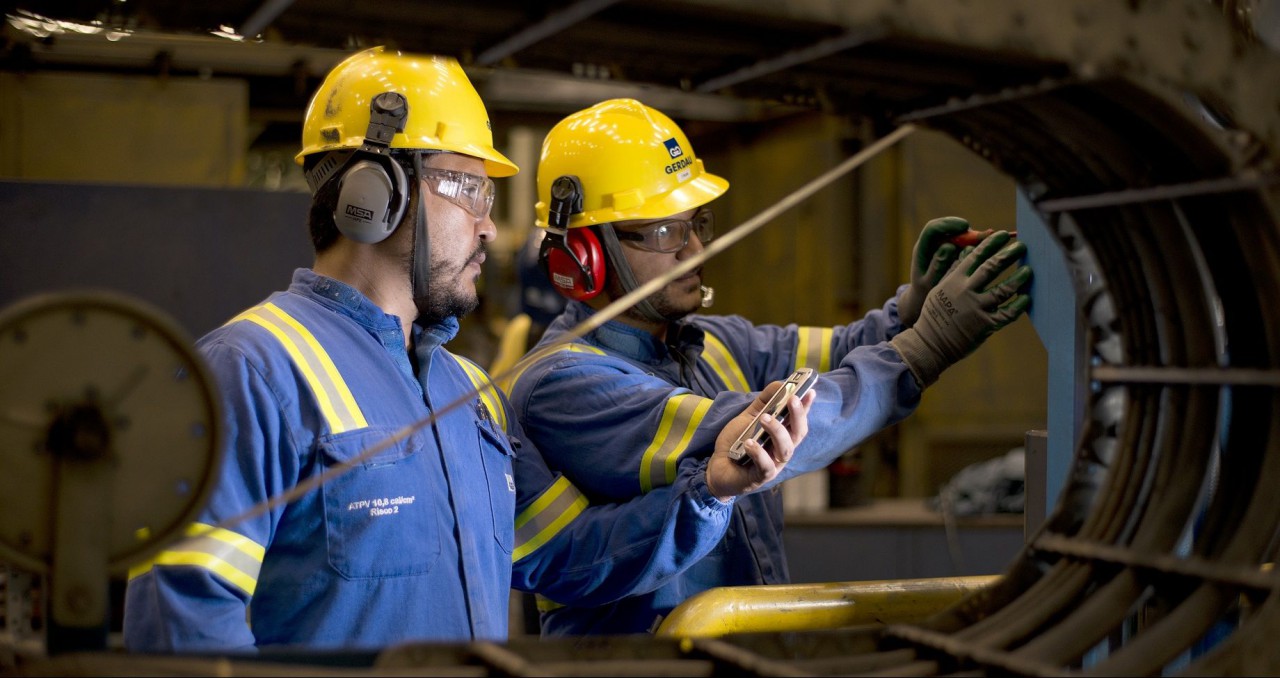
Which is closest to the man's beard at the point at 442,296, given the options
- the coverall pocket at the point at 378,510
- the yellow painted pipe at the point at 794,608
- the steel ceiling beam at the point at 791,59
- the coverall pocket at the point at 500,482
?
the coverall pocket at the point at 500,482

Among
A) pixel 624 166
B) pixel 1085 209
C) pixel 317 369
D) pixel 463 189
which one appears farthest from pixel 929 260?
pixel 317 369

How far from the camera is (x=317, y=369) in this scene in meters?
2.14

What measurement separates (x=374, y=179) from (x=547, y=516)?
35.3 inches

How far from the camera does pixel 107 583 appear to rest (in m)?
1.15

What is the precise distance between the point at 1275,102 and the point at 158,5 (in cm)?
127

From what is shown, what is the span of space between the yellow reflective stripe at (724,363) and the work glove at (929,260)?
1.63 ft

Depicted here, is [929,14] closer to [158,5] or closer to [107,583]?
[158,5]

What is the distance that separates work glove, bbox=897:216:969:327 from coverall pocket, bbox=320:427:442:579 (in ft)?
4.27

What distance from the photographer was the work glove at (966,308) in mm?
2426

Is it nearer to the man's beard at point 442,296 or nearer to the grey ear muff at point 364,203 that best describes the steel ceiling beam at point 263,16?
the grey ear muff at point 364,203

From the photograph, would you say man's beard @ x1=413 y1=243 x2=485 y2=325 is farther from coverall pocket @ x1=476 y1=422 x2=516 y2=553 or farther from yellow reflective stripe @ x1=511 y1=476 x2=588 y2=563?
yellow reflective stripe @ x1=511 y1=476 x2=588 y2=563

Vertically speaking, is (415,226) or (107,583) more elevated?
(415,226)

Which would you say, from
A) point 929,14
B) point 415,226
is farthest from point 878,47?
point 415,226

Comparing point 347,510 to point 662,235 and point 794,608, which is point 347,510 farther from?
point 662,235
